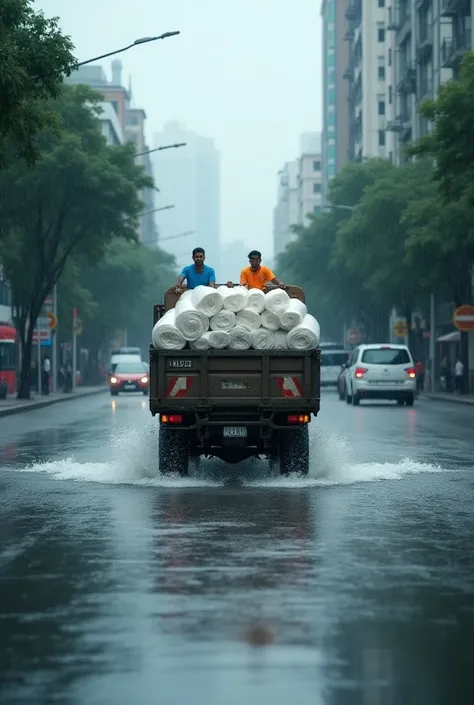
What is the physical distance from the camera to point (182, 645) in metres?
7.05

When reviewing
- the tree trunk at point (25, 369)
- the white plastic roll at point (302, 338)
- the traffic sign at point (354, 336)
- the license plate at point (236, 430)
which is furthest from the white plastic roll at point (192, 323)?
the traffic sign at point (354, 336)

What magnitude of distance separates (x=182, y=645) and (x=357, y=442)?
18.8 meters

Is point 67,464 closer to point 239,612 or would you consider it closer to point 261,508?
point 261,508

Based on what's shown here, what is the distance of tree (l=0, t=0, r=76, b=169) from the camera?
2312 centimetres

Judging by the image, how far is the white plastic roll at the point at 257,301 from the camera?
16594 millimetres

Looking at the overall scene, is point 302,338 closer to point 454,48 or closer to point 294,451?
point 294,451

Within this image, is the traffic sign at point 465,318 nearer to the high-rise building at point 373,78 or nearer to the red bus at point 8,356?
the red bus at point 8,356

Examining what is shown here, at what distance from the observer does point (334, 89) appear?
183000 millimetres

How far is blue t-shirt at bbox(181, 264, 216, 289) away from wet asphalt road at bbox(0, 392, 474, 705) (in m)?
2.13

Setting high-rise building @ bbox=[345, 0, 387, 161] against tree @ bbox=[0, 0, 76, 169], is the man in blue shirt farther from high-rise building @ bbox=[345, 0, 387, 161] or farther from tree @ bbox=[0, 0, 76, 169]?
high-rise building @ bbox=[345, 0, 387, 161]

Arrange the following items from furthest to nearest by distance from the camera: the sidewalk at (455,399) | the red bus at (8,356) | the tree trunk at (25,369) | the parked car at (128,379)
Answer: the parked car at (128,379)
the red bus at (8,356)
the tree trunk at (25,369)
the sidewalk at (455,399)

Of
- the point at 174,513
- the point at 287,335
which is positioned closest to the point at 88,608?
the point at 174,513

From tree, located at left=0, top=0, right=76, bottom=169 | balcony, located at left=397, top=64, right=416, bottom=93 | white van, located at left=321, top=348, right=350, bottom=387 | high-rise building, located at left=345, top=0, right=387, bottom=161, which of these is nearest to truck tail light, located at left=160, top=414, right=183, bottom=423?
tree, located at left=0, top=0, right=76, bottom=169

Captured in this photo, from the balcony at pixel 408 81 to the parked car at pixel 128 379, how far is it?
29.5 metres
